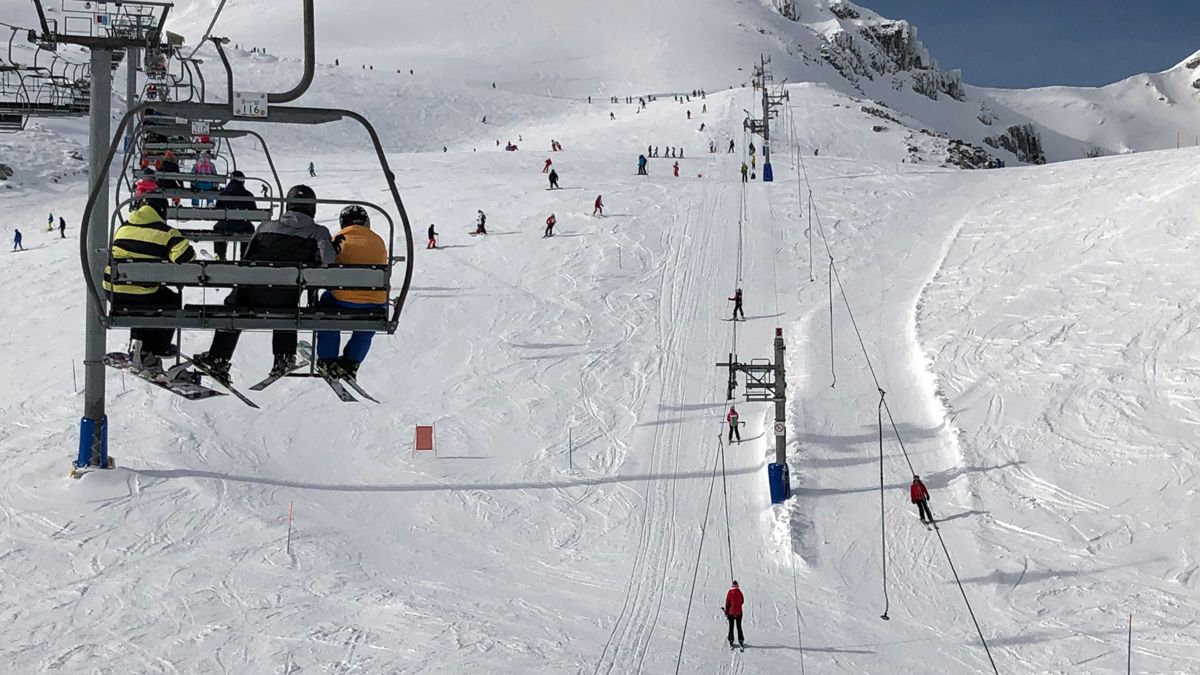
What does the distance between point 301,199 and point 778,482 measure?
13238 mm

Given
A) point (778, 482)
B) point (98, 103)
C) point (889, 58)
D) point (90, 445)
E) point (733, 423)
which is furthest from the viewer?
point (889, 58)

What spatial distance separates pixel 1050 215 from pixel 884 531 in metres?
18.3

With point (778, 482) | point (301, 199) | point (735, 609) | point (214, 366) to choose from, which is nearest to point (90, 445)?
point (735, 609)

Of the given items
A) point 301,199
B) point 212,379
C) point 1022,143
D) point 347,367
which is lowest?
point 212,379

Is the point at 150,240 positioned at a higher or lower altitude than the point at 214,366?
higher

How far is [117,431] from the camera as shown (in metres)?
19.6

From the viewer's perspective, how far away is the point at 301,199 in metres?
6.38

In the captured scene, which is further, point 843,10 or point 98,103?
point 843,10

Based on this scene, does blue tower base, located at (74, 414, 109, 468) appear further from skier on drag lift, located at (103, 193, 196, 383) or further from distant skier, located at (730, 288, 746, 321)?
distant skier, located at (730, 288, 746, 321)

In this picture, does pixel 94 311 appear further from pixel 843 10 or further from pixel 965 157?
pixel 843 10

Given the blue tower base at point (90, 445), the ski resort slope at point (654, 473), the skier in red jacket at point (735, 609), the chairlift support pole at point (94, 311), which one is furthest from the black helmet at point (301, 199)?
the blue tower base at point (90, 445)

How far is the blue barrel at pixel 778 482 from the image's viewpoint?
18297mm

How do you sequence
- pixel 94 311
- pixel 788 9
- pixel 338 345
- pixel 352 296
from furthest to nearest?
pixel 788 9 < pixel 94 311 < pixel 338 345 < pixel 352 296

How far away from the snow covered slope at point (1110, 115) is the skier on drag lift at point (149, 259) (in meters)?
182
